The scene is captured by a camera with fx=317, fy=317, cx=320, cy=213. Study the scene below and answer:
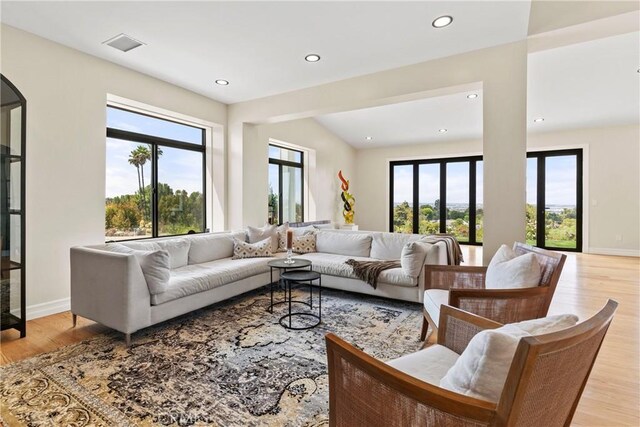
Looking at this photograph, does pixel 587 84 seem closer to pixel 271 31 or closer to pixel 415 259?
pixel 415 259

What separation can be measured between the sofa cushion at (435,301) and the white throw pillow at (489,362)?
1.28 m

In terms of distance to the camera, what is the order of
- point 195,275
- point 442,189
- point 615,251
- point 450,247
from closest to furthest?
point 195,275
point 450,247
point 615,251
point 442,189

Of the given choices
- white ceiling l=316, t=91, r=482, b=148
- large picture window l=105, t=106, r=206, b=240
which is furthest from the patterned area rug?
white ceiling l=316, t=91, r=482, b=148

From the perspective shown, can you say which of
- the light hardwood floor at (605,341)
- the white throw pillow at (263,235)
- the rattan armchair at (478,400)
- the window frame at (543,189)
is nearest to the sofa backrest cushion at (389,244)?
the white throw pillow at (263,235)

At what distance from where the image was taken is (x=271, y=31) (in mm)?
3090

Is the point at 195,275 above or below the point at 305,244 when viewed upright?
below

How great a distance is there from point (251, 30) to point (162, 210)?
284 cm

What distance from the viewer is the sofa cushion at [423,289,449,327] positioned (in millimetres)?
2275

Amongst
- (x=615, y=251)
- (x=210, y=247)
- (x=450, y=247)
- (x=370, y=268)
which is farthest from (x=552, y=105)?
(x=210, y=247)

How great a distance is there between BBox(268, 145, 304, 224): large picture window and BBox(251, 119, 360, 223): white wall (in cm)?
27

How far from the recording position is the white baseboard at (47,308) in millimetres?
3152

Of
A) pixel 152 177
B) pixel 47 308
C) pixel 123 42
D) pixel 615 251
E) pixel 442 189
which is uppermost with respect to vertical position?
pixel 123 42

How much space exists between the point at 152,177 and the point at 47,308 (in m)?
1.97

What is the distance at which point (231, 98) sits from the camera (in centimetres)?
503
